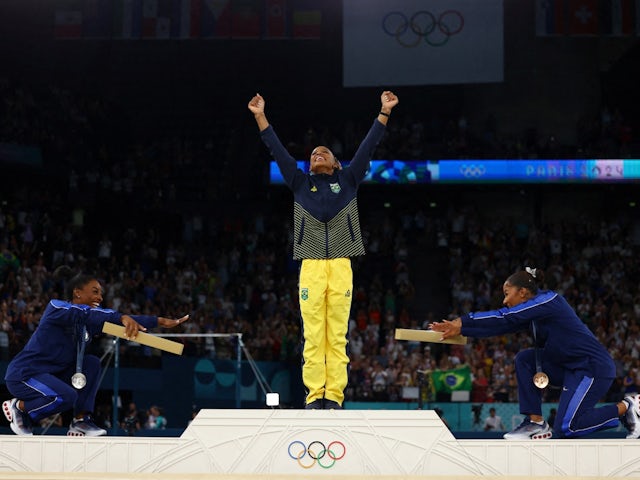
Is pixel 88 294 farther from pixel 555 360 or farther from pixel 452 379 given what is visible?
pixel 452 379

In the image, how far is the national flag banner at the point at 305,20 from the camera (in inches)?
1120

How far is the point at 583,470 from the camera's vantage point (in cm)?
667

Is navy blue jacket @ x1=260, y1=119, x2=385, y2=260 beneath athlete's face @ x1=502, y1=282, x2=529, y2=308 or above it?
above

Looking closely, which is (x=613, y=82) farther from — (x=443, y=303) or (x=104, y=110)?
(x=104, y=110)

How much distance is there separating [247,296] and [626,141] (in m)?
11.8

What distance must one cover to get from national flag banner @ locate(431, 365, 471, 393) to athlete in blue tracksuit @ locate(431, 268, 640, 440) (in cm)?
1200

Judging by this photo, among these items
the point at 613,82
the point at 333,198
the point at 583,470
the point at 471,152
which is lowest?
the point at 583,470

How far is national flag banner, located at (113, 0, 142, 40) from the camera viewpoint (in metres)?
28.0

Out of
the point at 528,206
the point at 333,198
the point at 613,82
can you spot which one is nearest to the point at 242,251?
the point at 528,206

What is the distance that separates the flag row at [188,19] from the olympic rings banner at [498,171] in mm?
4036

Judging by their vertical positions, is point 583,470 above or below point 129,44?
below

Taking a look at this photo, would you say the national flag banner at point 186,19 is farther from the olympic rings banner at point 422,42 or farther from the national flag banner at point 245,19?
the olympic rings banner at point 422,42

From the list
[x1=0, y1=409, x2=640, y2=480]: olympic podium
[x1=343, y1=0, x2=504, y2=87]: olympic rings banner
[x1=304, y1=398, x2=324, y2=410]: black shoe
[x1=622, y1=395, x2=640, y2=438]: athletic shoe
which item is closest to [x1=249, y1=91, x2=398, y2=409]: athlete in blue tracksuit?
[x1=304, y1=398, x2=324, y2=410]: black shoe

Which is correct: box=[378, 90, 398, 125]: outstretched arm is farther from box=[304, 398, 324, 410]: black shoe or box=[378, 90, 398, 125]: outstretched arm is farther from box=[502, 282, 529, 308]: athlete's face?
box=[304, 398, 324, 410]: black shoe
